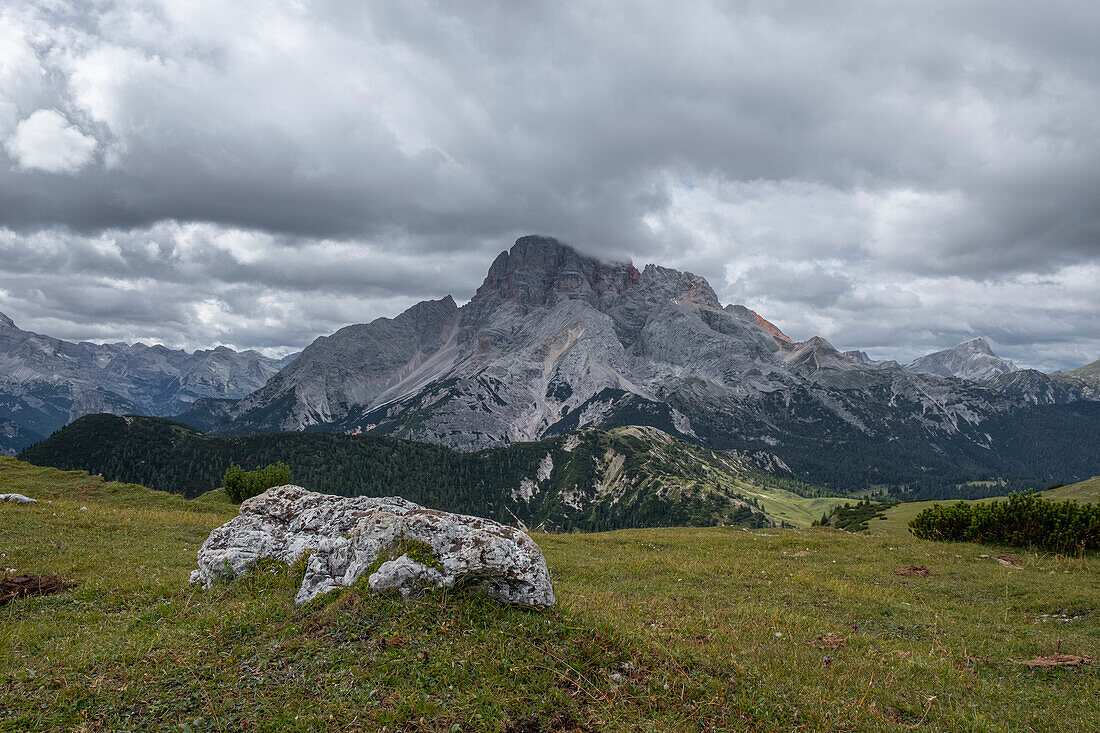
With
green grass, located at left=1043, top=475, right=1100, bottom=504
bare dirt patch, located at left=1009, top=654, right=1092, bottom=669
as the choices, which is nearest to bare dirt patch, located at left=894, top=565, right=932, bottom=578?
bare dirt patch, located at left=1009, top=654, right=1092, bottom=669

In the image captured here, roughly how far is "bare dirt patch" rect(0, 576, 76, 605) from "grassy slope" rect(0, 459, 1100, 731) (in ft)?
1.90

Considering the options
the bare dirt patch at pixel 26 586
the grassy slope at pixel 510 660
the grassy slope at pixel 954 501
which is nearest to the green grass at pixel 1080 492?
the grassy slope at pixel 954 501

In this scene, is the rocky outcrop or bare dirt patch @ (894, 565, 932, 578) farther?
bare dirt patch @ (894, 565, 932, 578)

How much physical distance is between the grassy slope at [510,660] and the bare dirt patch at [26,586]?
580 mm

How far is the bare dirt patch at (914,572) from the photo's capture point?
24.9 meters

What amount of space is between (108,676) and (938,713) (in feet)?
53.2

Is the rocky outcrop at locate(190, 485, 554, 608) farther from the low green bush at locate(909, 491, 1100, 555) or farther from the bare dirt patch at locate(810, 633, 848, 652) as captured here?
the low green bush at locate(909, 491, 1100, 555)

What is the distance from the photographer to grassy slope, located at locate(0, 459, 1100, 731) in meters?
8.97

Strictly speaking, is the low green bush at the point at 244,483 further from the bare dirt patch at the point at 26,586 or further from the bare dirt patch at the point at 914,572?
the bare dirt patch at the point at 914,572

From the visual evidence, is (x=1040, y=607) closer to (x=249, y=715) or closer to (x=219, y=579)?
(x=249, y=715)

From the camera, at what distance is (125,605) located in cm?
1471

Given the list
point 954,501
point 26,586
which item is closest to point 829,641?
point 26,586

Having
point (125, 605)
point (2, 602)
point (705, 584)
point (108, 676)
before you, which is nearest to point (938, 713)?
point (705, 584)

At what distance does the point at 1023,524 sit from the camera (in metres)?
30.2
